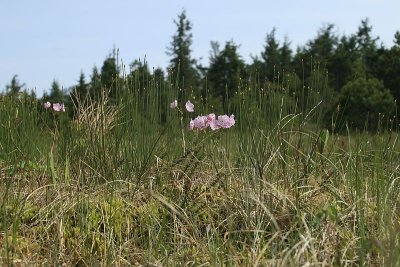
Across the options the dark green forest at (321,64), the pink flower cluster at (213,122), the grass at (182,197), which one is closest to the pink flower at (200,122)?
the pink flower cluster at (213,122)

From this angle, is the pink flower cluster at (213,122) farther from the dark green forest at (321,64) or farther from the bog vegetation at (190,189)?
the dark green forest at (321,64)

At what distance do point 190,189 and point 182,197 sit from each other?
0.13 meters

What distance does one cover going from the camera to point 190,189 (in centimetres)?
279

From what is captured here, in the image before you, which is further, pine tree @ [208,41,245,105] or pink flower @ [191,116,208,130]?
pine tree @ [208,41,245,105]

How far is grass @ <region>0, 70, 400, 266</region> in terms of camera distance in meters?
2.05

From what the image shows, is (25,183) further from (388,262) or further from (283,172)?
(388,262)

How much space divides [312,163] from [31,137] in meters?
1.71

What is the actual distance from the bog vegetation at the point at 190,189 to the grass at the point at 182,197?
0.01 m

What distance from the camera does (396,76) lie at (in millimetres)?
26156

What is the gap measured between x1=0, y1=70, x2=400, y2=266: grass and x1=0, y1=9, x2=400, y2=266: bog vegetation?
0.01m

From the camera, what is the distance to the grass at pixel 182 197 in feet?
6.73

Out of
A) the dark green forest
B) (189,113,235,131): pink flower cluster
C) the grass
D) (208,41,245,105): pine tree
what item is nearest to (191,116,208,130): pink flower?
(189,113,235,131): pink flower cluster

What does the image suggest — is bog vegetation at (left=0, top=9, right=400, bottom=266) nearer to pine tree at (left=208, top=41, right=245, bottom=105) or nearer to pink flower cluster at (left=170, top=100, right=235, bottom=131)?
pink flower cluster at (left=170, top=100, right=235, bottom=131)

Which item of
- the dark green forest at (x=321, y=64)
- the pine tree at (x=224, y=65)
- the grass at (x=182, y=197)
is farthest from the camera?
the pine tree at (x=224, y=65)
